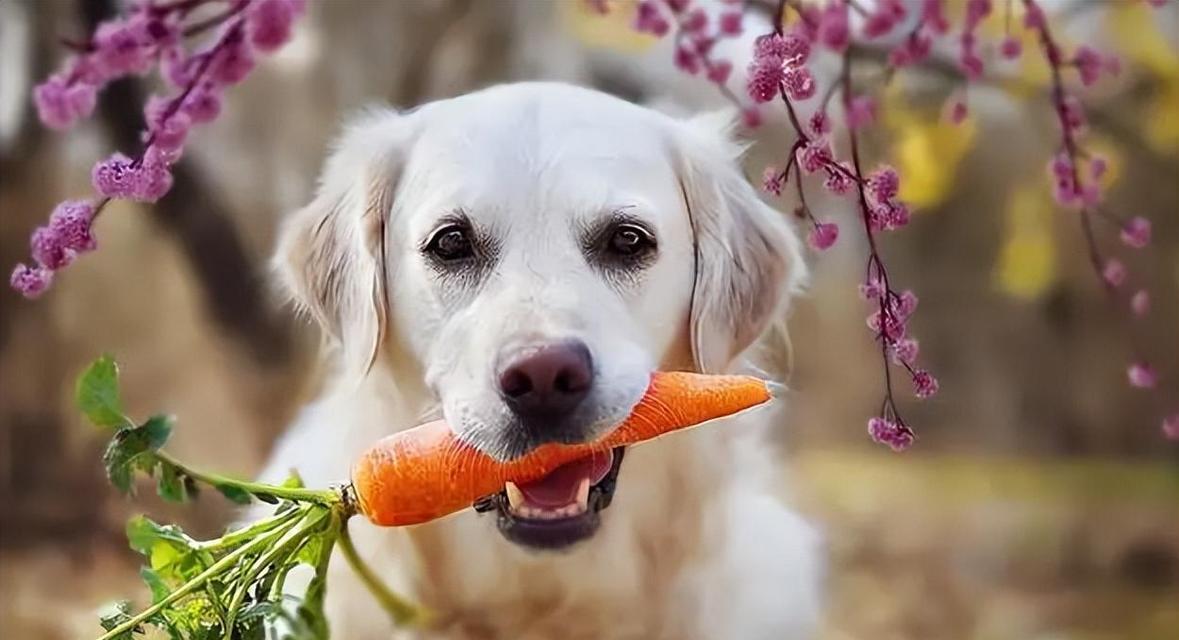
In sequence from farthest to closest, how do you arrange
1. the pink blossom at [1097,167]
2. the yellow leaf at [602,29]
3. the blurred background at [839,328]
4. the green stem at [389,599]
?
the blurred background at [839,328]
the yellow leaf at [602,29]
the pink blossom at [1097,167]
the green stem at [389,599]

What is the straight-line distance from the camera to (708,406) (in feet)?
2.65

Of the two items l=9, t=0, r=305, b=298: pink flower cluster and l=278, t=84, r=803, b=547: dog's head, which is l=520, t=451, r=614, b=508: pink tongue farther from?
l=9, t=0, r=305, b=298: pink flower cluster

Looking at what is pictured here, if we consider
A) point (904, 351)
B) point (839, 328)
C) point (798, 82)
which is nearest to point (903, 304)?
point (904, 351)

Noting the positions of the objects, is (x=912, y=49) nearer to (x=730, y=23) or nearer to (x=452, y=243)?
(x=730, y=23)

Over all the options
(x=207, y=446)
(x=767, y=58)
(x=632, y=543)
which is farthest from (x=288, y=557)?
(x=207, y=446)

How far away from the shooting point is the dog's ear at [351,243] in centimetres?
87

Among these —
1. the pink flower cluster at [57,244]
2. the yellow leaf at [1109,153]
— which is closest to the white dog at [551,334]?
the pink flower cluster at [57,244]

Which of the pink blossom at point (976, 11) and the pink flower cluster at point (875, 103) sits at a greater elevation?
the pink blossom at point (976, 11)

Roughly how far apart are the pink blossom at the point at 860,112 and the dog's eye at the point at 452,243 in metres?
0.31

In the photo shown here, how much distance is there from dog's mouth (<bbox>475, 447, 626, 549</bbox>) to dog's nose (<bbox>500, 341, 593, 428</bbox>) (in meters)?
0.09

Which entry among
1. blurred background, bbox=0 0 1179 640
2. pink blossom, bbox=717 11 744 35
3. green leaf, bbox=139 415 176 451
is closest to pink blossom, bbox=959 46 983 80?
blurred background, bbox=0 0 1179 640

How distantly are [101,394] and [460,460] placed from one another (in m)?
0.23

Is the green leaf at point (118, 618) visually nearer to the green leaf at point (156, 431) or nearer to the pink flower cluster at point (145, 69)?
the green leaf at point (156, 431)

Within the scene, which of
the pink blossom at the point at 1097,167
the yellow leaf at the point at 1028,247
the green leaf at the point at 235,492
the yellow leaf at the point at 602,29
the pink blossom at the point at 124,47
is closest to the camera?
the pink blossom at the point at 124,47
